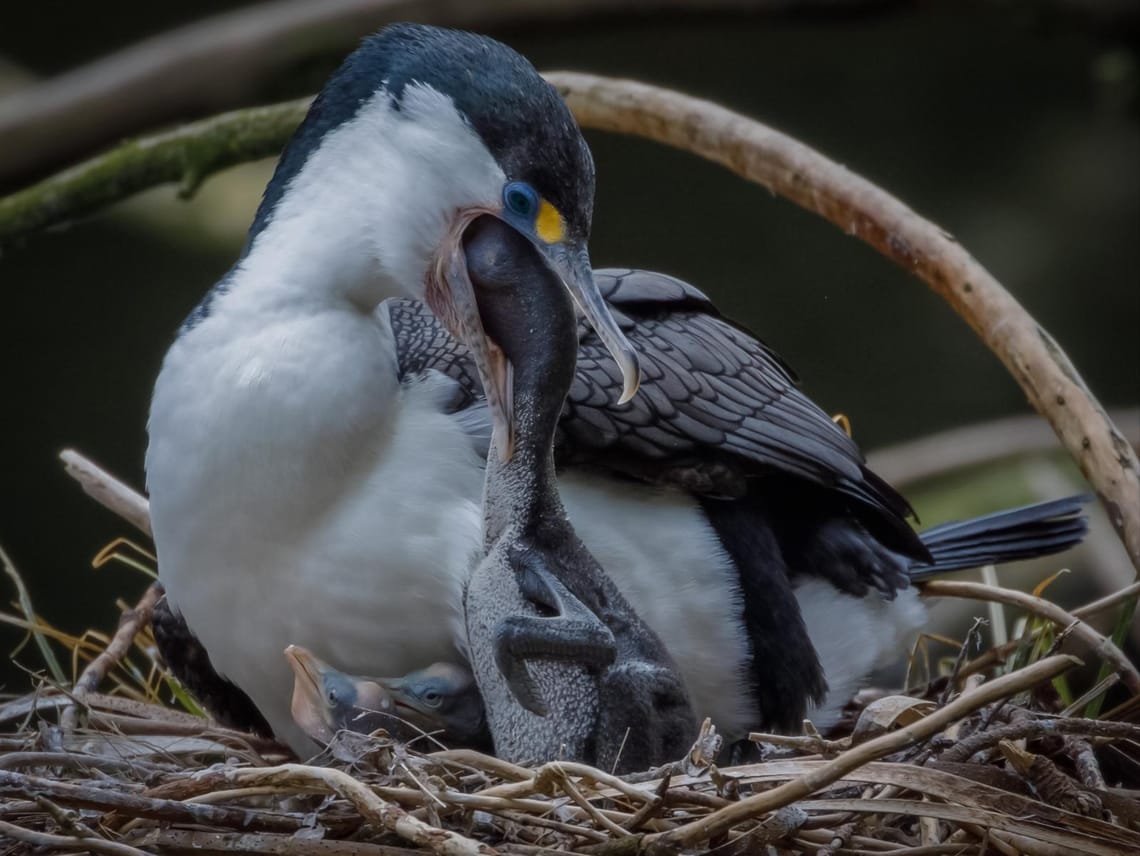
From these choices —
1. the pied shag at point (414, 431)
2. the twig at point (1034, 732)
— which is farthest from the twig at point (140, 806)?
the twig at point (1034, 732)

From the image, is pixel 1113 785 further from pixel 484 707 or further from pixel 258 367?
pixel 258 367

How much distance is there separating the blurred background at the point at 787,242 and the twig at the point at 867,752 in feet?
8.83

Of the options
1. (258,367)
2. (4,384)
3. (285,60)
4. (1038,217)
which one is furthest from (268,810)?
(1038,217)

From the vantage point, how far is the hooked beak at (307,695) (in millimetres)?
1721

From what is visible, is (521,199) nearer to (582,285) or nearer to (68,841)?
(582,285)

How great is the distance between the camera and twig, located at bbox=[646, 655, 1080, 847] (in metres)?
1.29

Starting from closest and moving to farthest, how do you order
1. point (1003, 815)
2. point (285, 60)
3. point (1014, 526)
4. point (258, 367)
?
point (1003, 815), point (258, 367), point (1014, 526), point (285, 60)

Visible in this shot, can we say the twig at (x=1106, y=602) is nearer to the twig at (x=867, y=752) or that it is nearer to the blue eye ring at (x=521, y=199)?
the twig at (x=867, y=752)

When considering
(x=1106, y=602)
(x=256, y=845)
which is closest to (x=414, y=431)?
(x=256, y=845)

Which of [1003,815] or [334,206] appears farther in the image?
[334,206]

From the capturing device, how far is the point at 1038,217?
16.2ft

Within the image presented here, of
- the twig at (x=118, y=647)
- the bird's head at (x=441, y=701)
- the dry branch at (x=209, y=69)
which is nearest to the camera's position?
the bird's head at (x=441, y=701)

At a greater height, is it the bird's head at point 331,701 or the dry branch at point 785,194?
the dry branch at point 785,194

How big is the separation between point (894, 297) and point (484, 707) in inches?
126
